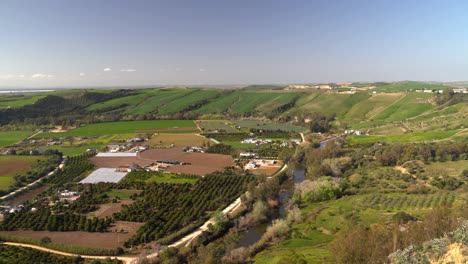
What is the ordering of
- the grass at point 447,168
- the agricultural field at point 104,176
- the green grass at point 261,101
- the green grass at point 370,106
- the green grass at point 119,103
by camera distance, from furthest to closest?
the green grass at point 119,103, the green grass at point 261,101, the green grass at point 370,106, the agricultural field at point 104,176, the grass at point 447,168

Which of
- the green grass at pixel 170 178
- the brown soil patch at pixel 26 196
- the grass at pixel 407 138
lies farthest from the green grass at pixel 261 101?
the brown soil patch at pixel 26 196

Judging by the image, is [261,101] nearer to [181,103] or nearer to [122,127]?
[181,103]

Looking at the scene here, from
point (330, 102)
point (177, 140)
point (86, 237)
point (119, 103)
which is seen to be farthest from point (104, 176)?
point (330, 102)

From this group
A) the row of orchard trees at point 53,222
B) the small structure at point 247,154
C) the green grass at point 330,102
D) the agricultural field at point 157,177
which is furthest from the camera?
the green grass at point 330,102

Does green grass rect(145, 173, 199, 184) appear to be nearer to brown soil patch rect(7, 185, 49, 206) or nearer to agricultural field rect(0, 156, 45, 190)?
brown soil patch rect(7, 185, 49, 206)

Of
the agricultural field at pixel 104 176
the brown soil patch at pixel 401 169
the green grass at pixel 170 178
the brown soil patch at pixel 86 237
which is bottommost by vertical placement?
the brown soil patch at pixel 86 237

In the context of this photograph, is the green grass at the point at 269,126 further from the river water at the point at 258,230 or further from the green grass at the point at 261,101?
the river water at the point at 258,230

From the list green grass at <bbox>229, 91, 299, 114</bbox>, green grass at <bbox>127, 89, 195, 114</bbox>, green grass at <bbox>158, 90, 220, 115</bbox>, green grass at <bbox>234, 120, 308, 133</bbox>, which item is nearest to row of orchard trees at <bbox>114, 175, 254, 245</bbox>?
green grass at <bbox>234, 120, 308, 133</bbox>
